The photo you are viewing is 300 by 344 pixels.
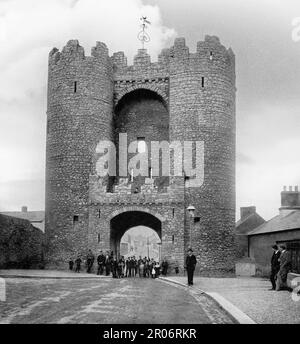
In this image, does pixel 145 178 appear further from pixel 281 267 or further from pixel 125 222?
pixel 281 267

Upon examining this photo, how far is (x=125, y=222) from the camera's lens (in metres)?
32.8

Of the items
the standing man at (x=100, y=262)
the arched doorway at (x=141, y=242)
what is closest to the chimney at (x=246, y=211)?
the arched doorway at (x=141, y=242)

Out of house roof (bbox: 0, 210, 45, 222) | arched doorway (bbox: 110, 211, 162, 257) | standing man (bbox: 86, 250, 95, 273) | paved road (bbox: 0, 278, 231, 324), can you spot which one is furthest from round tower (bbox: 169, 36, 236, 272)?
house roof (bbox: 0, 210, 45, 222)

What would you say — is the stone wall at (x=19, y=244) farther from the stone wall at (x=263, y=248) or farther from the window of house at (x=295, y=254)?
the window of house at (x=295, y=254)

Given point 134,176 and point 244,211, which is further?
point 244,211

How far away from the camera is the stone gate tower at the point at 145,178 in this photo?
2953 cm

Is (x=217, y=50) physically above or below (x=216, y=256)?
above

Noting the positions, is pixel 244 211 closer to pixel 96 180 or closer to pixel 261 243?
pixel 261 243

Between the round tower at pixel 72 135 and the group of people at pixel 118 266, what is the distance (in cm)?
118

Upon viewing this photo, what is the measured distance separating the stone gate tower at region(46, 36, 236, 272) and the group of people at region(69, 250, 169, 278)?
751mm

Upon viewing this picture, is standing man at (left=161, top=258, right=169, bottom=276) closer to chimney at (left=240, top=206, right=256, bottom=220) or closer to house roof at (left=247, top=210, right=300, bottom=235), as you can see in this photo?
house roof at (left=247, top=210, right=300, bottom=235)

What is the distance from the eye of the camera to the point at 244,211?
51.9m
